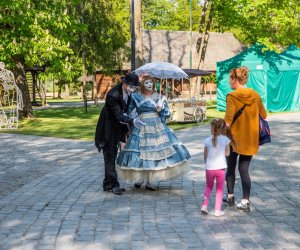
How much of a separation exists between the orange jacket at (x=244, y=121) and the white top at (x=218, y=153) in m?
0.24

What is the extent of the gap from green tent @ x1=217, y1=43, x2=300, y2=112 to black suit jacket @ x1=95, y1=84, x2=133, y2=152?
20843mm

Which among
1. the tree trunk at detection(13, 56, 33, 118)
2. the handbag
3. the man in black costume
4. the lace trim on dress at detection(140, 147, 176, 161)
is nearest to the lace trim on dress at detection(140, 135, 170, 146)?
the lace trim on dress at detection(140, 147, 176, 161)

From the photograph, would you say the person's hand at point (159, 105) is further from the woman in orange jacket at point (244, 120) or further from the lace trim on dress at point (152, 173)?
the woman in orange jacket at point (244, 120)

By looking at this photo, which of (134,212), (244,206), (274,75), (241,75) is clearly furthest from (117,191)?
(274,75)

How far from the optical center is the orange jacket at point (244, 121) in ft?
21.5

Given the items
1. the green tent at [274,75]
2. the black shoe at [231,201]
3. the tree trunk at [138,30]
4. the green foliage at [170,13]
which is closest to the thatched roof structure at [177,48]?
the green foliage at [170,13]

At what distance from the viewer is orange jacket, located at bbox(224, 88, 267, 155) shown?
21.5ft

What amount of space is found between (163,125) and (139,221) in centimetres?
216

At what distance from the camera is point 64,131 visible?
745 inches

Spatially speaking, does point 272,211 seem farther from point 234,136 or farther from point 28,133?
point 28,133

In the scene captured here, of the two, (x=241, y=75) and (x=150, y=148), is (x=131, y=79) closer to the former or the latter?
(x=150, y=148)

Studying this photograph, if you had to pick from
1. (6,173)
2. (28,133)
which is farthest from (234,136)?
(28,133)

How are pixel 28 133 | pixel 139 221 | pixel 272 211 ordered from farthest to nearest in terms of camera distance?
pixel 28 133 → pixel 272 211 → pixel 139 221

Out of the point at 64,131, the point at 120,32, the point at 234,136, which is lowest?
the point at 64,131
